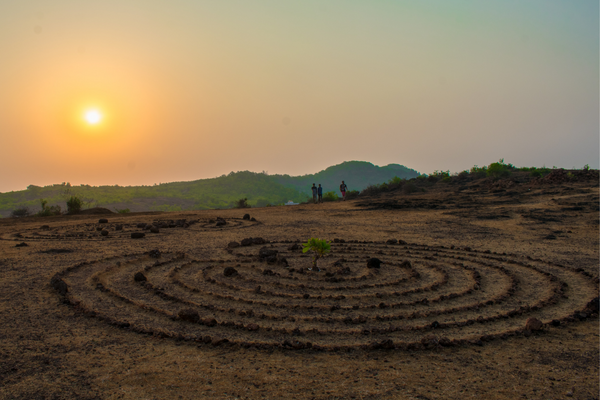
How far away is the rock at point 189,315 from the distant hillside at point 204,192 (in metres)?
33.6

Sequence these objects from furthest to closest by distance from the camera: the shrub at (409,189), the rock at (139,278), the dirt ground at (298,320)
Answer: the shrub at (409,189) < the rock at (139,278) < the dirt ground at (298,320)

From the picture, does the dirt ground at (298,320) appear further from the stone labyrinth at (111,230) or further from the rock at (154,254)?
the stone labyrinth at (111,230)

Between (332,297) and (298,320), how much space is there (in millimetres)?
1573

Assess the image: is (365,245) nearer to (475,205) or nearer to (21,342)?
(21,342)

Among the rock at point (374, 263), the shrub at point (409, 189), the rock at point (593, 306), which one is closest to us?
the rock at point (593, 306)

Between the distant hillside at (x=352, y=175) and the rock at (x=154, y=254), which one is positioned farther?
the distant hillside at (x=352, y=175)

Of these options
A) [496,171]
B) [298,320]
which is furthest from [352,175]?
[298,320]

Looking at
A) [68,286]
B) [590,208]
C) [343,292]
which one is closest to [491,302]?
[343,292]

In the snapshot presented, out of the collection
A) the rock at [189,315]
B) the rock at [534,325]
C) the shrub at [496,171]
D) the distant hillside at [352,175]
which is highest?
the distant hillside at [352,175]

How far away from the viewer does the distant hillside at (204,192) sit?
70688 mm

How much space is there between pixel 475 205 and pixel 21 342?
2423 cm

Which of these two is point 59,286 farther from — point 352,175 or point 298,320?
point 352,175

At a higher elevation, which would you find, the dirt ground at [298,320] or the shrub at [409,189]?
the shrub at [409,189]

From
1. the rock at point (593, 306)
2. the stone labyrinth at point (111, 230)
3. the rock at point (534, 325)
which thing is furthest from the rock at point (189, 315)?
the stone labyrinth at point (111, 230)
